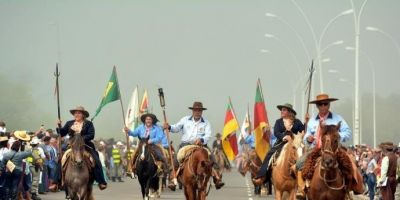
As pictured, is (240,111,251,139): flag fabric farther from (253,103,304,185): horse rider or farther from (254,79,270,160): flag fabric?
(253,103,304,185): horse rider

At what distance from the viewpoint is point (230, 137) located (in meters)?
35.3

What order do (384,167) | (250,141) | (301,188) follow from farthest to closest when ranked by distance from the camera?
(250,141), (384,167), (301,188)

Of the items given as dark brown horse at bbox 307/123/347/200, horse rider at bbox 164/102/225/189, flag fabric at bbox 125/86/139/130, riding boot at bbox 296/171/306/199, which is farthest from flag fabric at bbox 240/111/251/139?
dark brown horse at bbox 307/123/347/200

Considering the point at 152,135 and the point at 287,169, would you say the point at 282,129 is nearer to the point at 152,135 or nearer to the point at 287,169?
the point at 287,169

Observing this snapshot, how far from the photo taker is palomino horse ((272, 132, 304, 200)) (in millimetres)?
24703

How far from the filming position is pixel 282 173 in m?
24.9

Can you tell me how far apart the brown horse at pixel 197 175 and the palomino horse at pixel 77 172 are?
2.40m

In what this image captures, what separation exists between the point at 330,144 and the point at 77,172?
646 cm

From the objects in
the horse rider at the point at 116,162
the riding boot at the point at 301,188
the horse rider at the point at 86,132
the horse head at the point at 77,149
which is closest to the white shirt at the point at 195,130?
the horse rider at the point at 86,132

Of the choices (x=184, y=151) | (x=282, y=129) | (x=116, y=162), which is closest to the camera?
(x=282, y=129)

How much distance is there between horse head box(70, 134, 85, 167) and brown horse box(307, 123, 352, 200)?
223 inches

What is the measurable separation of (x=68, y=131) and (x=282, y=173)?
454 centimetres

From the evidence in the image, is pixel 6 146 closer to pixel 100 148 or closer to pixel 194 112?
pixel 194 112

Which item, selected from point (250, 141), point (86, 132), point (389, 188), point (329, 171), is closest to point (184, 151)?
point (86, 132)
